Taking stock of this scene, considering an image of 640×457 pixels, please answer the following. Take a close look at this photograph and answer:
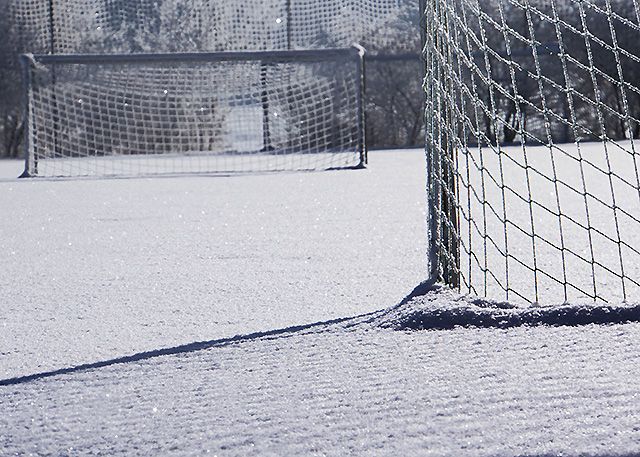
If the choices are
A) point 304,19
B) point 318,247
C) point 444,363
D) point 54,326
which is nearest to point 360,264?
point 318,247

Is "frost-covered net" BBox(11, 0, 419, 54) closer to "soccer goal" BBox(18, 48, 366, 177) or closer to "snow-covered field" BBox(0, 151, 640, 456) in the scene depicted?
"soccer goal" BBox(18, 48, 366, 177)

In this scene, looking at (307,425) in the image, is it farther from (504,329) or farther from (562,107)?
(562,107)

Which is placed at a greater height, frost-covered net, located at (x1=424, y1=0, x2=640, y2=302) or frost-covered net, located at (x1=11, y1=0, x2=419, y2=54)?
frost-covered net, located at (x1=11, y1=0, x2=419, y2=54)

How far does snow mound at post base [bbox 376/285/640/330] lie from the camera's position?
54.8 inches

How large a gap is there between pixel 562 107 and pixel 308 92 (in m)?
2.48

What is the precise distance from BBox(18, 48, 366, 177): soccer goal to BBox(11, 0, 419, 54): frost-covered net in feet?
1.67

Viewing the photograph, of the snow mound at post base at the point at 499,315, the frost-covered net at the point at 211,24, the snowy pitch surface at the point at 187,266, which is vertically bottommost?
the snowy pitch surface at the point at 187,266

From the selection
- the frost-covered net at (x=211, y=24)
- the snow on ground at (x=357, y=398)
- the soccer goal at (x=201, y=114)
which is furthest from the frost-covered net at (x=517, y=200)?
the frost-covered net at (x=211, y=24)

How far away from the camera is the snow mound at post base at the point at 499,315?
1.39 m

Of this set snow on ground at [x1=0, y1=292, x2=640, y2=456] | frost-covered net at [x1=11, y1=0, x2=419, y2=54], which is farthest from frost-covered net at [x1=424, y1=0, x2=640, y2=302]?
frost-covered net at [x1=11, y1=0, x2=419, y2=54]

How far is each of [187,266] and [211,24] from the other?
7.59m

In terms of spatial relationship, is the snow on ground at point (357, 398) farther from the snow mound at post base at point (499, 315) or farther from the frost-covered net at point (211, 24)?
the frost-covered net at point (211, 24)

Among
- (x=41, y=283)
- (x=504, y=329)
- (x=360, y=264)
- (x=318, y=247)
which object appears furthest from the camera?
(x=318, y=247)

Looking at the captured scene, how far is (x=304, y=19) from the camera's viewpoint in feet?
30.1
